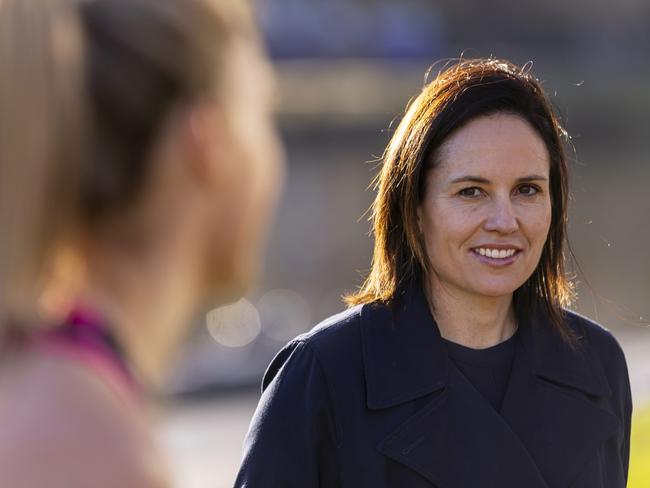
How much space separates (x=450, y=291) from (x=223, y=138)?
178cm

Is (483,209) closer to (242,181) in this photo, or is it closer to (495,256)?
(495,256)

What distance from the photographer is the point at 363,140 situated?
105 feet

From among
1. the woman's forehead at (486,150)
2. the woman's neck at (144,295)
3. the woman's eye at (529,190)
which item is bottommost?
the woman's neck at (144,295)

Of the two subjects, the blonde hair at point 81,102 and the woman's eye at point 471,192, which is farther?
the woman's eye at point 471,192

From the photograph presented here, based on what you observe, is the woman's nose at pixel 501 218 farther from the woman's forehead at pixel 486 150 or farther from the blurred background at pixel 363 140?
the blurred background at pixel 363 140

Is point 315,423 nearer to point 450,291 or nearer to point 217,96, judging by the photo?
point 450,291

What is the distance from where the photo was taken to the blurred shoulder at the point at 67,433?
1.27m

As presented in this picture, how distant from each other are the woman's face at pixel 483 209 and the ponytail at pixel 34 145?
1.84m

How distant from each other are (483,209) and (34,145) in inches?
76.0

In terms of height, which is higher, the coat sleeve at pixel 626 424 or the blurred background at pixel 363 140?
the blurred background at pixel 363 140

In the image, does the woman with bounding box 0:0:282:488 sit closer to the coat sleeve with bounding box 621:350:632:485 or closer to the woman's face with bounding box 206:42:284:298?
the woman's face with bounding box 206:42:284:298

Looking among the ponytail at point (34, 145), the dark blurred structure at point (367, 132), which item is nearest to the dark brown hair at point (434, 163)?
the ponytail at point (34, 145)

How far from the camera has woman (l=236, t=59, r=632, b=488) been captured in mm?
2980

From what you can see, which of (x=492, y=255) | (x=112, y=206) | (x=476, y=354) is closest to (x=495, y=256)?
(x=492, y=255)
